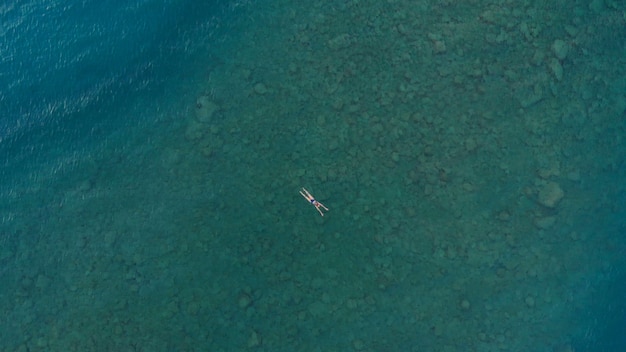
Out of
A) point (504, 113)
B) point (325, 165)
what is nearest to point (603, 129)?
point (504, 113)

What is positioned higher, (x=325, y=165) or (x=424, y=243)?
(x=325, y=165)

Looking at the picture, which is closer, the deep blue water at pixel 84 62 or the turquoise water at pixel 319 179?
the turquoise water at pixel 319 179

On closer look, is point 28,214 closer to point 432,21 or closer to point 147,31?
point 147,31

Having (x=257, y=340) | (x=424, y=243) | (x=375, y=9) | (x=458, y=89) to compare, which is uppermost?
(x=375, y=9)

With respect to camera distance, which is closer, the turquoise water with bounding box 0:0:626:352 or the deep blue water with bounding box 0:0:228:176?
the turquoise water with bounding box 0:0:626:352

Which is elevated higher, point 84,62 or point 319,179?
point 84,62

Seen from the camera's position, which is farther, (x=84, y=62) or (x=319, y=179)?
(x=84, y=62)

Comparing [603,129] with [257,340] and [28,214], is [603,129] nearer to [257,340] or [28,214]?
[257,340]

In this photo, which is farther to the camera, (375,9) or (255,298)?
(375,9)
